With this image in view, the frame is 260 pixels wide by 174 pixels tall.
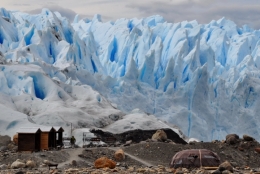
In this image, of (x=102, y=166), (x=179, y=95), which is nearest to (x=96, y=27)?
(x=179, y=95)

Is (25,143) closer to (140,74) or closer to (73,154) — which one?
(73,154)

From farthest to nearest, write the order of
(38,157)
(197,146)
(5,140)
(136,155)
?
(5,140) → (197,146) → (136,155) → (38,157)

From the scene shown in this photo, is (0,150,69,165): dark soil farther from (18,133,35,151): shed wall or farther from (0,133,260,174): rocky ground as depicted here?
(18,133,35,151): shed wall

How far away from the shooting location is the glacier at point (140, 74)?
3250 cm

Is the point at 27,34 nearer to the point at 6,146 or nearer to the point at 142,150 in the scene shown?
the point at 6,146

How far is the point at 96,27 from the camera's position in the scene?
53.6 metres

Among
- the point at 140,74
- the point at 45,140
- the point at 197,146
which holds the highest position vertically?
the point at 140,74

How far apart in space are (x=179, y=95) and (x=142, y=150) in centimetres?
2055

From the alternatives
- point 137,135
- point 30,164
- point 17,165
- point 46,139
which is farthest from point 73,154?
point 137,135

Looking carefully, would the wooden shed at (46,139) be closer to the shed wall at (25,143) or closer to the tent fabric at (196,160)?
the shed wall at (25,143)

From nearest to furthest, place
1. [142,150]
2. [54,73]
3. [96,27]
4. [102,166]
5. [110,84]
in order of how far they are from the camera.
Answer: [102,166] < [142,150] < [54,73] < [110,84] < [96,27]

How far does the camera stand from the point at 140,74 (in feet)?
137

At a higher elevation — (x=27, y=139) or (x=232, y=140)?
(x=27, y=139)

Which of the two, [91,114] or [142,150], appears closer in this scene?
[142,150]
